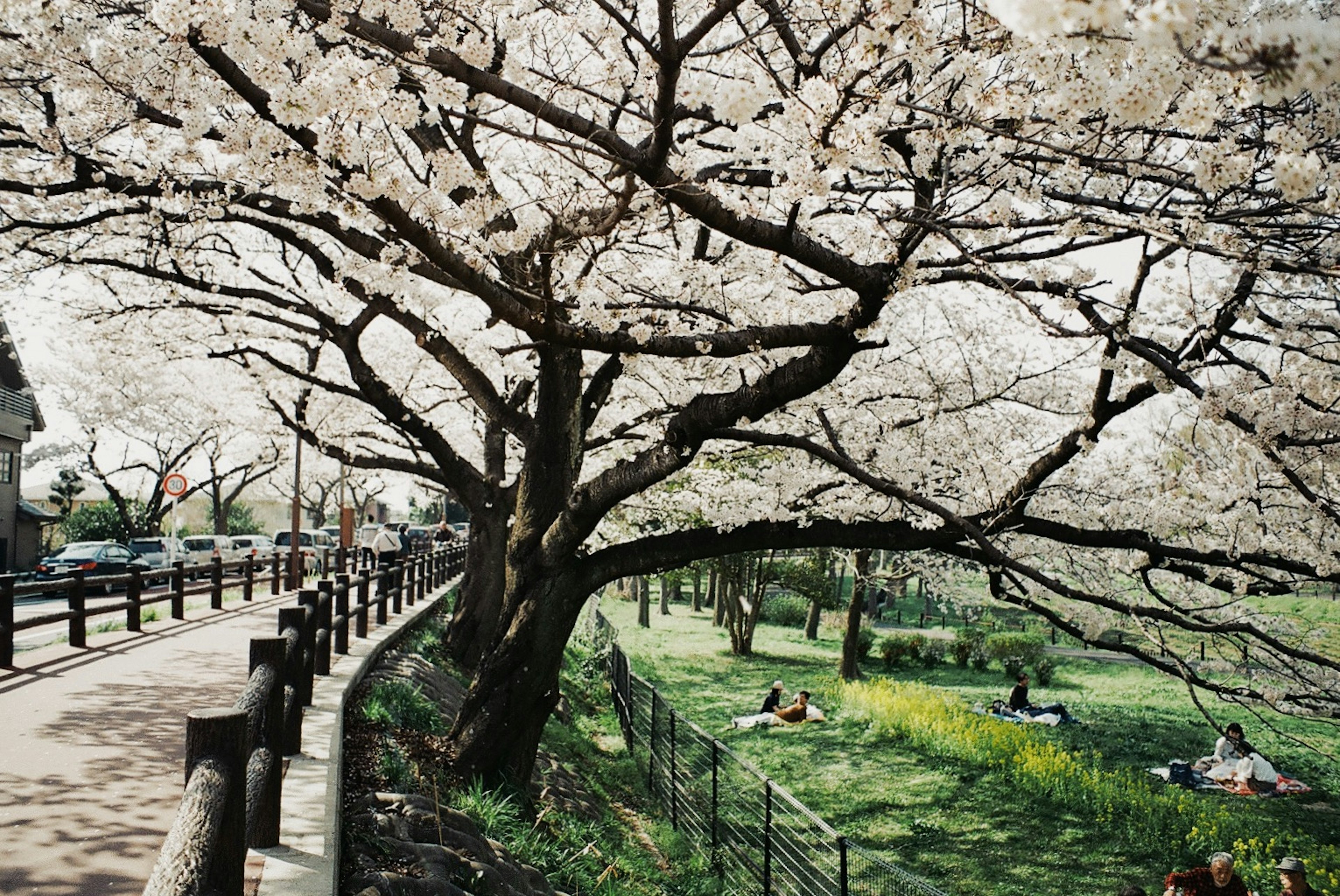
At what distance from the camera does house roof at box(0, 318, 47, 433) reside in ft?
101

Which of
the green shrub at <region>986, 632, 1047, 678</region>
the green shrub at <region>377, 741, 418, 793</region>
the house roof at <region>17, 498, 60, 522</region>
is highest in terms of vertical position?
the house roof at <region>17, 498, 60, 522</region>

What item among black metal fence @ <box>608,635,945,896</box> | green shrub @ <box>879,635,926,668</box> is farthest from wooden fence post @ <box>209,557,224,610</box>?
green shrub @ <box>879,635,926,668</box>

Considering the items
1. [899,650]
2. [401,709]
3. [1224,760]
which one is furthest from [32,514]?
[1224,760]

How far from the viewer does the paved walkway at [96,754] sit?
4.53 meters

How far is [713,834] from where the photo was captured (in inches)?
408

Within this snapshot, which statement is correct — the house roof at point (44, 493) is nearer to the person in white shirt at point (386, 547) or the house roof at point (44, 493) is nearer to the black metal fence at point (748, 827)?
the person in white shirt at point (386, 547)

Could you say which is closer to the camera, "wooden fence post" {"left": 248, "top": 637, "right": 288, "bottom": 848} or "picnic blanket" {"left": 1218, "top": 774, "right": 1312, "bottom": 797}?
"wooden fence post" {"left": 248, "top": 637, "right": 288, "bottom": 848}

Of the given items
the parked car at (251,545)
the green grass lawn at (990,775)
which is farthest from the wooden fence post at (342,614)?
the parked car at (251,545)

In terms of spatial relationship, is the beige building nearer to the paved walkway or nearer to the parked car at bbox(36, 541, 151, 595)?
the parked car at bbox(36, 541, 151, 595)

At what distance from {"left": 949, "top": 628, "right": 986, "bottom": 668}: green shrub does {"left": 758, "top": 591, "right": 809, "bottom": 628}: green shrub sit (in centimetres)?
912

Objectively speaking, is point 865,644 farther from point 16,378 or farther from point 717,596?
point 16,378

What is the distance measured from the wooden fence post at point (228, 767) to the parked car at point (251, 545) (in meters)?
34.6

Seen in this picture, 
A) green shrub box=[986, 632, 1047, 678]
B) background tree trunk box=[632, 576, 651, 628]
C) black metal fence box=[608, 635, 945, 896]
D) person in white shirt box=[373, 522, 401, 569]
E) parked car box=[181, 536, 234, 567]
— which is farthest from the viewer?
background tree trunk box=[632, 576, 651, 628]

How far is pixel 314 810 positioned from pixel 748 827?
586 cm
